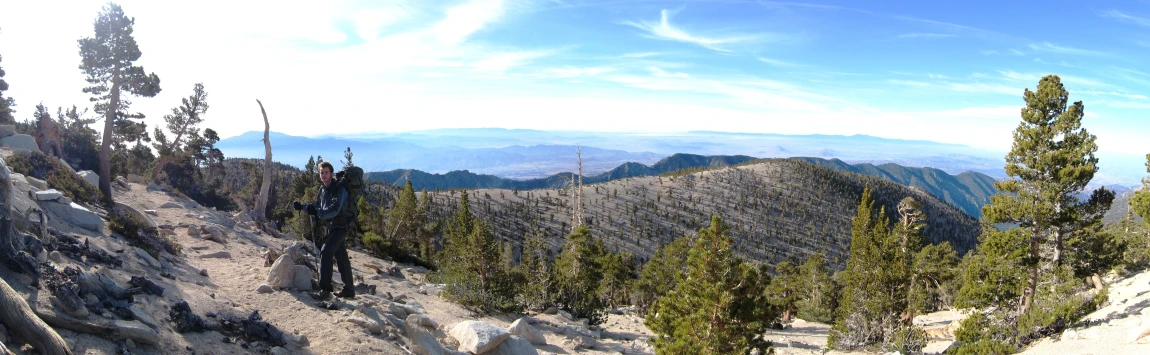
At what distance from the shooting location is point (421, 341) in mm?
8688

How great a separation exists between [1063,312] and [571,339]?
A: 49.6 ft

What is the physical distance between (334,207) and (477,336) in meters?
3.57

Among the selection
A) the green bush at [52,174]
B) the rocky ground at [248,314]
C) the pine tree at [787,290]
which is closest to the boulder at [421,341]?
the rocky ground at [248,314]

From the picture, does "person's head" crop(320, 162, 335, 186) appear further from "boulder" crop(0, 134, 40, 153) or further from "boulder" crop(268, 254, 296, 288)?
"boulder" crop(0, 134, 40, 153)

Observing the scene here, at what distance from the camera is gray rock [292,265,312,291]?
952 centimetres

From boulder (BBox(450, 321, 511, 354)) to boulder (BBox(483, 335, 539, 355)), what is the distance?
10 centimetres

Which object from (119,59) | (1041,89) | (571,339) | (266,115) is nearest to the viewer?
(571,339)

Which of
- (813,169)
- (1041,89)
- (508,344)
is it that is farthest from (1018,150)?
(813,169)

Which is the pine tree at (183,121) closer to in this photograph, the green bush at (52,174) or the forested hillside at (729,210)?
the green bush at (52,174)

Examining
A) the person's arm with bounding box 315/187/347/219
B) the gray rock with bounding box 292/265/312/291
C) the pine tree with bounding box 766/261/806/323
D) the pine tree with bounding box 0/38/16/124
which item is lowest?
the pine tree with bounding box 766/261/806/323

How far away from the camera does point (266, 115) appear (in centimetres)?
2197

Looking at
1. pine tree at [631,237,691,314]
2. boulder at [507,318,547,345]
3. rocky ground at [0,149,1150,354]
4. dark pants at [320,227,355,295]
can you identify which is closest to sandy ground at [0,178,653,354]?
rocky ground at [0,149,1150,354]

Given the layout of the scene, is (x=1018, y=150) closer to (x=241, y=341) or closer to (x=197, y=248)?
(x=241, y=341)

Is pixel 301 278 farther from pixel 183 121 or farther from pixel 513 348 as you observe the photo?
pixel 183 121
